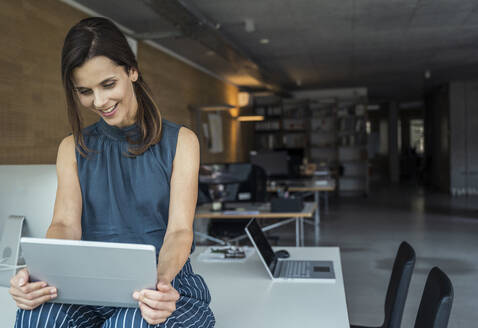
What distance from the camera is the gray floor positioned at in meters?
4.07

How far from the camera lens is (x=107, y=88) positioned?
4.32 feet

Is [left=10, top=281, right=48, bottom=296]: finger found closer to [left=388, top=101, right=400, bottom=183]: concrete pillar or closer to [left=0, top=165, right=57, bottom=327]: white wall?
[left=0, top=165, right=57, bottom=327]: white wall

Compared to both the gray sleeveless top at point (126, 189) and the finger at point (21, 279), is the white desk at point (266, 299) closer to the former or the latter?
the gray sleeveless top at point (126, 189)

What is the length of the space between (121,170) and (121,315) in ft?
1.54

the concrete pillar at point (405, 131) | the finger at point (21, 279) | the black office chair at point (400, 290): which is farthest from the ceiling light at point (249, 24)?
the concrete pillar at point (405, 131)

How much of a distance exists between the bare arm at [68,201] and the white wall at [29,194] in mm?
563

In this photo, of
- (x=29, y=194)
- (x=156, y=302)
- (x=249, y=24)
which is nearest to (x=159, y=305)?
(x=156, y=302)

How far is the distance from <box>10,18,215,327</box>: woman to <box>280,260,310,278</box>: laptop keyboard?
0.76 metres

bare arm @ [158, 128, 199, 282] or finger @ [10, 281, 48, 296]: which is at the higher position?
bare arm @ [158, 128, 199, 282]

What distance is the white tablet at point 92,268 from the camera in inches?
40.5

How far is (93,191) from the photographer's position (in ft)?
4.66

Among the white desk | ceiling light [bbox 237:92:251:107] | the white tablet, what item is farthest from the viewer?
ceiling light [bbox 237:92:251:107]

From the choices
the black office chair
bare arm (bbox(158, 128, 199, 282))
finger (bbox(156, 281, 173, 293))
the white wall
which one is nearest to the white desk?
the black office chair

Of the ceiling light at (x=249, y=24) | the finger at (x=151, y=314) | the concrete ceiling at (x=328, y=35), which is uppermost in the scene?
the concrete ceiling at (x=328, y=35)
